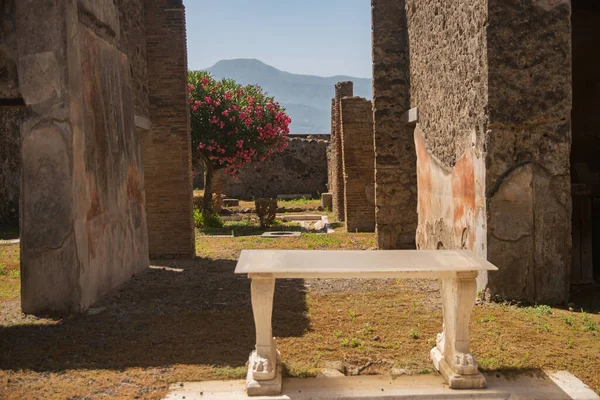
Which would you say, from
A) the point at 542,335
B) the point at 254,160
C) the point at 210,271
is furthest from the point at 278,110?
the point at 542,335

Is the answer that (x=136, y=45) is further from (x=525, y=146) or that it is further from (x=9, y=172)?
(x=9, y=172)

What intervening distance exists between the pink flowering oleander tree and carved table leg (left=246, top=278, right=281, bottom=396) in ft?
42.6

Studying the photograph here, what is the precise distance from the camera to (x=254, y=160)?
19.0 m

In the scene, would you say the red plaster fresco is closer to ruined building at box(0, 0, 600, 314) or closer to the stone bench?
ruined building at box(0, 0, 600, 314)

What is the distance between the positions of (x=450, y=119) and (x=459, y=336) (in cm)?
385

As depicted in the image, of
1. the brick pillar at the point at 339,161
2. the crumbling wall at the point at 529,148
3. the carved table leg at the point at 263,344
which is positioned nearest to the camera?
the carved table leg at the point at 263,344

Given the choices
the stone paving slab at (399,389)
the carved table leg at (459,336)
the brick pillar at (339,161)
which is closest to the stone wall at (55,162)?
the stone paving slab at (399,389)

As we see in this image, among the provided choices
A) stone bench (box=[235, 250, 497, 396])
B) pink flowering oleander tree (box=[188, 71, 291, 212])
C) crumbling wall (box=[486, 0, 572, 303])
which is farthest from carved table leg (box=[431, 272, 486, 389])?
pink flowering oleander tree (box=[188, 71, 291, 212])

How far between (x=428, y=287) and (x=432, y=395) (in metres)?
3.64

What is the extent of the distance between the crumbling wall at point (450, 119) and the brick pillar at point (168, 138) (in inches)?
152

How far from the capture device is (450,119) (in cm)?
745

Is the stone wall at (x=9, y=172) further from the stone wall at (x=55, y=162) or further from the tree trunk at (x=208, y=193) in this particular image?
the stone wall at (x=55, y=162)

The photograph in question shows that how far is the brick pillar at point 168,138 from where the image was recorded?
10320 millimetres

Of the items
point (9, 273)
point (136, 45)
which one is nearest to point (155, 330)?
point (9, 273)
